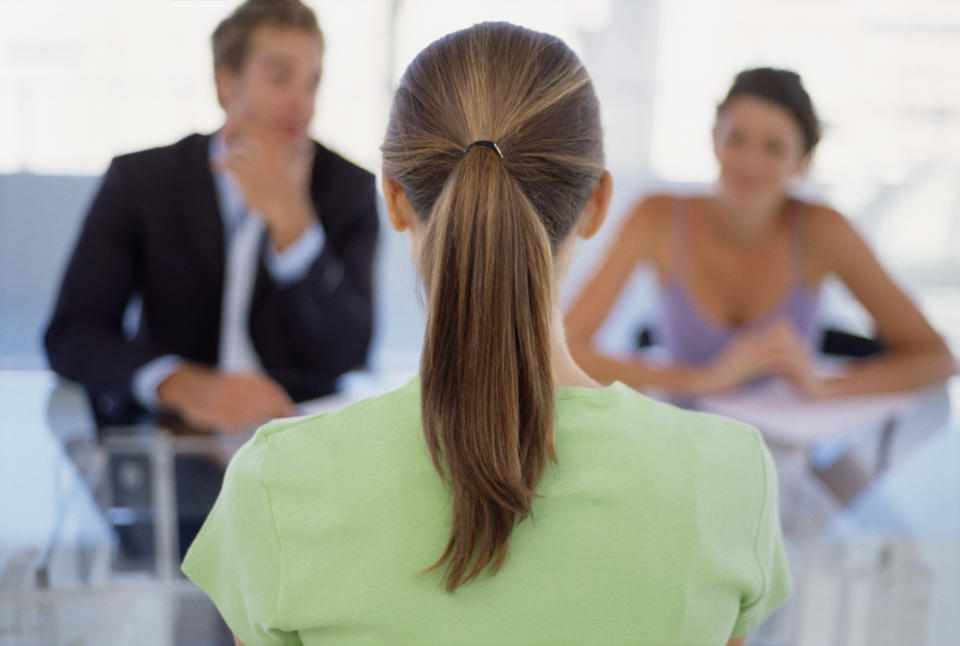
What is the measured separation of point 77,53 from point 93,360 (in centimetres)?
309

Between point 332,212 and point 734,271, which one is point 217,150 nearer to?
point 332,212

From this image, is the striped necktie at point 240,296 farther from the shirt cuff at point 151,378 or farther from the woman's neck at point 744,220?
the woman's neck at point 744,220

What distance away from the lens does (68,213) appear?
12.5ft

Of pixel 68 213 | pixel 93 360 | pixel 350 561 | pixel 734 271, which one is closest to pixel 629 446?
pixel 350 561

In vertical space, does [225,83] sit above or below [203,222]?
above

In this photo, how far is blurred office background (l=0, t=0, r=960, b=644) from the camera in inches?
150

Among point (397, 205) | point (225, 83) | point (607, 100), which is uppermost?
point (607, 100)

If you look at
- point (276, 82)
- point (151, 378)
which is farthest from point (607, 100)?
point (151, 378)

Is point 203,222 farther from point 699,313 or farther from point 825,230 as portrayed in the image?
point 825,230

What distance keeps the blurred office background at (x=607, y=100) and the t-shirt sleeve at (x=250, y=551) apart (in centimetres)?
281

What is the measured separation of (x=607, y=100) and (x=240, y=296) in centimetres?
331

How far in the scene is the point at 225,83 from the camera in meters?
1.48

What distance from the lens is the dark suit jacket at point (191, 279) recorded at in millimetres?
1437

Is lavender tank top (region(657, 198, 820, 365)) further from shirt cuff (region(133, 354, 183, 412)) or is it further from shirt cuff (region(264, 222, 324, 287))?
shirt cuff (region(133, 354, 183, 412))
